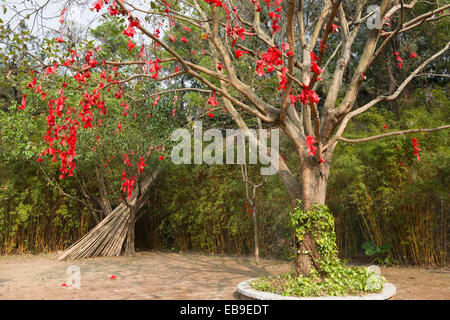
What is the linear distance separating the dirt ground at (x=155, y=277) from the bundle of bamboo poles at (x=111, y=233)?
30 centimetres

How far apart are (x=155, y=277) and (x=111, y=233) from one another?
8.08 ft

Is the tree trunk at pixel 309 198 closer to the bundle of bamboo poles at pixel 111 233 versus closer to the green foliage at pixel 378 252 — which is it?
the green foliage at pixel 378 252

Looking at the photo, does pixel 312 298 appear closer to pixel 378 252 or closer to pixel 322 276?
pixel 322 276

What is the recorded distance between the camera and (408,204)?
4781 mm

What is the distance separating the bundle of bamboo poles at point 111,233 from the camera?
6320 millimetres

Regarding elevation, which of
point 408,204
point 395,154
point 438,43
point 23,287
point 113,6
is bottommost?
point 23,287

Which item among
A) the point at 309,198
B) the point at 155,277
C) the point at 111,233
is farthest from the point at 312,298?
the point at 111,233

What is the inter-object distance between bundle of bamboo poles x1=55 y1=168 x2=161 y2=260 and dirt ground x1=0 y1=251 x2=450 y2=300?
299 millimetres

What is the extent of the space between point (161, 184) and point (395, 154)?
4.61 metres

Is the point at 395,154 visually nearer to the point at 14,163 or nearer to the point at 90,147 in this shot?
the point at 90,147

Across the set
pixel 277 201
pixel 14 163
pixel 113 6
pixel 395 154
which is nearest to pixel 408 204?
pixel 395 154

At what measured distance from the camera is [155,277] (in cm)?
454

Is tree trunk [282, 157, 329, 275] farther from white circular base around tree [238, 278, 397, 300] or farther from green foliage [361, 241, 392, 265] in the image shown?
green foliage [361, 241, 392, 265]
